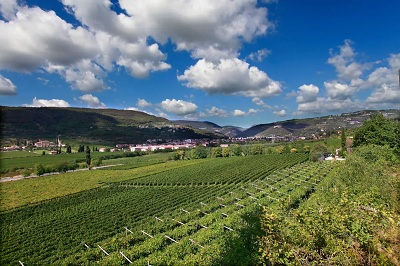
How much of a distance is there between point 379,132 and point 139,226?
61136 mm

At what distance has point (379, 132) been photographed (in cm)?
5938

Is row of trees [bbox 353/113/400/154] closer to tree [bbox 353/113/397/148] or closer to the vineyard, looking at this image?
tree [bbox 353/113/397/148]

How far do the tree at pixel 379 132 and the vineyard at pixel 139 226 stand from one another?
96.0 feet

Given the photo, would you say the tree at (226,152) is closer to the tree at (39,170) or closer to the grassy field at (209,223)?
the grassy field at (209,223)

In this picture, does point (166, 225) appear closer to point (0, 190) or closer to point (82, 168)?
point (0, 190)

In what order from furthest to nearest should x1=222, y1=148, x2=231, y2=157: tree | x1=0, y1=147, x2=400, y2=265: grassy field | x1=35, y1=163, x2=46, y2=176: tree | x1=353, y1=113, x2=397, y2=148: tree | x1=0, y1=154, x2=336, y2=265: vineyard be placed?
x1=222, y1=148, x2=231, y2=157: tree, x1=35, y1=163, x2=46, y2=176: tree, x1=353, y1=113, x2=397, y2=148: tree, x1=0, y1=154, x2=336, y2=265: vineyard, x1=0, y1=147, x2=400, y2=265: grassy field

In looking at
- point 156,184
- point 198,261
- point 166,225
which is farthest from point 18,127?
point 198,261

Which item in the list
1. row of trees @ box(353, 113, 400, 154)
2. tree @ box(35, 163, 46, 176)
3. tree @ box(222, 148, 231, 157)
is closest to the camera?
row of trees @ box(353, 113, 400, 154)

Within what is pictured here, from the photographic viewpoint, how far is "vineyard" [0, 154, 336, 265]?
1664 centimetres

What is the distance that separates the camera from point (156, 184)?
5959cm

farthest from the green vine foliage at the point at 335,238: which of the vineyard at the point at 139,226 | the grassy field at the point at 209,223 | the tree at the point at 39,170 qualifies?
the tree at the point at 39,170

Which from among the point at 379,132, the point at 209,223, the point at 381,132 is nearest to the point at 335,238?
the point at 209,223

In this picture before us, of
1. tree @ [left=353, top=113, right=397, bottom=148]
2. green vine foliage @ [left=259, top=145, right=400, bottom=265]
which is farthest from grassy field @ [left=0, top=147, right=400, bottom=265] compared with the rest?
tree @ [left=353, top=113, right=397, bottom=148]

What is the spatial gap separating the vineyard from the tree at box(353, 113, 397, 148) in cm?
2926
